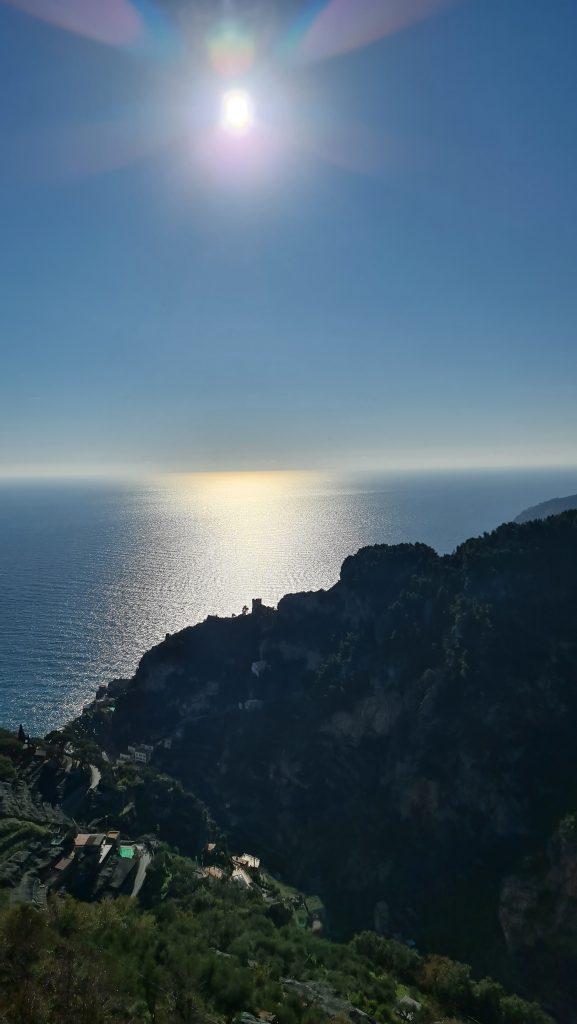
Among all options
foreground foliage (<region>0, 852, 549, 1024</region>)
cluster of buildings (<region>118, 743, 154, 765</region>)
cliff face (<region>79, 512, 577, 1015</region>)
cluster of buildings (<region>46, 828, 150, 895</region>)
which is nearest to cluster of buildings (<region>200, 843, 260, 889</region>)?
foreground foliage (<region>0, 852, 549, 1024</region>)

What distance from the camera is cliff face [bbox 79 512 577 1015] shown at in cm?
5341

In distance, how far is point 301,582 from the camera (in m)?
175

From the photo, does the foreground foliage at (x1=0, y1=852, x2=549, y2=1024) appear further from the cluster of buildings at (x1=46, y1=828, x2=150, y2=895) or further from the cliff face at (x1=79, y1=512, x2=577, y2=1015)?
the cliff face at (x1=79, y1=512, x2=577, y2=1015)

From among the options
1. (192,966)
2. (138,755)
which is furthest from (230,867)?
(192,966)

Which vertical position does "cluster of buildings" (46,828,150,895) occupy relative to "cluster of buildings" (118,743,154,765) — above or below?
above

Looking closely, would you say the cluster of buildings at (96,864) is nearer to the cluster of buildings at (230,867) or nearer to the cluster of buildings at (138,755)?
the cluster of buildings at (230,867)

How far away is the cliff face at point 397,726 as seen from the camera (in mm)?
53406

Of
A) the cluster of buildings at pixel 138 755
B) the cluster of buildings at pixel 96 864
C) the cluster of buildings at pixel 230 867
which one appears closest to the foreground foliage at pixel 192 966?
the cluster of buildings at pixel 96 864

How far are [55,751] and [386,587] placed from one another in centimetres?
5353

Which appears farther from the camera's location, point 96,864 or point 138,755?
point 138,755

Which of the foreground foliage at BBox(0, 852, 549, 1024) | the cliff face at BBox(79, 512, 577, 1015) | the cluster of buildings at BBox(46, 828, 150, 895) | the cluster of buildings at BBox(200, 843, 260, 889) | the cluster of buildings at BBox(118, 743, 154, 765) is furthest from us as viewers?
the cluster of buildings at BBox(118, 743, 154, 765)

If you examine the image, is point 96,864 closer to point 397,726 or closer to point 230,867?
point 230,867

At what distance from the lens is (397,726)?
227ft

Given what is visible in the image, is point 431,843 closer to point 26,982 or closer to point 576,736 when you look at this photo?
point 576,736
